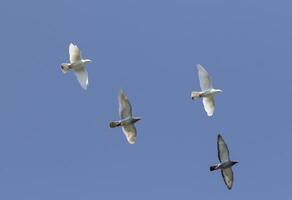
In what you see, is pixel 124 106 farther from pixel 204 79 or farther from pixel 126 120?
pixel 204 79

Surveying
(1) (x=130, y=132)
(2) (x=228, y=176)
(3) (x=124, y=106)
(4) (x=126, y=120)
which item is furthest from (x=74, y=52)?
(2) (x=228, y=176)

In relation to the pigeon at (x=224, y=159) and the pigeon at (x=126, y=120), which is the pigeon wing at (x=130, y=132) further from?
the pigeon at (x=224, y=159)

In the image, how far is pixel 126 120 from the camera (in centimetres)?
8931

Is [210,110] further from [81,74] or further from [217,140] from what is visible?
[81,74]

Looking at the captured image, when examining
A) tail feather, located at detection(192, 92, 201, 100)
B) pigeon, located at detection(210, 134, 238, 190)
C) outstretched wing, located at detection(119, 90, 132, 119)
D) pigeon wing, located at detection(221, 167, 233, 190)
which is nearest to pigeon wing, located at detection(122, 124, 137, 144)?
outstretched wing, located at detection(119, 90, 132, 119)

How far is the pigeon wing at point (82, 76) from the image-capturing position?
88062 millimetres

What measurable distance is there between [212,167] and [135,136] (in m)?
5.56

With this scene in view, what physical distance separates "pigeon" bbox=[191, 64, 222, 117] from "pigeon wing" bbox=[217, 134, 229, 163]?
213cm

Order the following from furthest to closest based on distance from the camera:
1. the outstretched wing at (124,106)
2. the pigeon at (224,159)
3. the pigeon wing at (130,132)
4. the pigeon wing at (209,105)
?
1. the pigeon at (224,159)
2. the pigeon wing at (209,105)
3. the outstretched wing at (124,106)
4. the pigeon wing at (130,132)


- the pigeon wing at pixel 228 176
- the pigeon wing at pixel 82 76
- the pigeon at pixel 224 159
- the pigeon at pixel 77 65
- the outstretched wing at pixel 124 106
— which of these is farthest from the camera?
the pigeon wing at pixel 228 176

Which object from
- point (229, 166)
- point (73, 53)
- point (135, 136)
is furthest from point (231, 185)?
point (73, 53)

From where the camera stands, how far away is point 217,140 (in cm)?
9100

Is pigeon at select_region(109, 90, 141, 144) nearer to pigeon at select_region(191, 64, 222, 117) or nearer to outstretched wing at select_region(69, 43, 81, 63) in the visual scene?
outstretched wing at select_region(69, 43, 81, 63)

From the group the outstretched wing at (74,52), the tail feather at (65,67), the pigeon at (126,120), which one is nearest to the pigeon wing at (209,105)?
the pigeon at (126,120)
